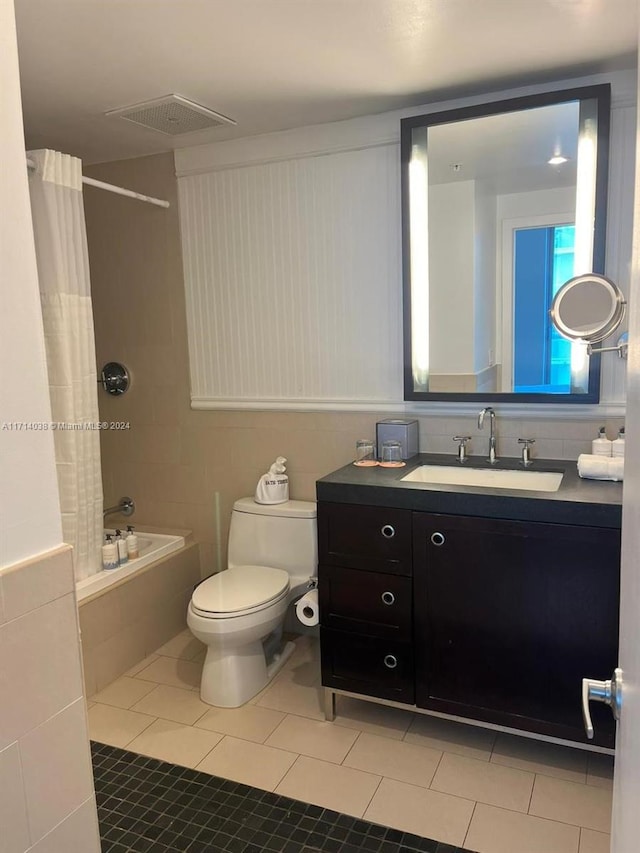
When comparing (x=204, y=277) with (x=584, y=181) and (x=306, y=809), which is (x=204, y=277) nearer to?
(x=584, y=181)

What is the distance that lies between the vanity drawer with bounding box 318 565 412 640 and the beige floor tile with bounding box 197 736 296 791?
47cm

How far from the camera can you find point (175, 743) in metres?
2.30

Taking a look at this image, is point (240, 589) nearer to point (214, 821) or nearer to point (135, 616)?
point (135, 616)

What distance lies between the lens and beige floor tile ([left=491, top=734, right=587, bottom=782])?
212 cm

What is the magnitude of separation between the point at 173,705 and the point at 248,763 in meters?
0.49

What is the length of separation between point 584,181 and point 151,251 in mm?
1963

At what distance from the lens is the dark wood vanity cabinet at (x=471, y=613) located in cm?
197

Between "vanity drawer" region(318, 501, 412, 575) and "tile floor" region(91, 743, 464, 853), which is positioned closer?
"tile floor" region(91, 743, 464, 853)

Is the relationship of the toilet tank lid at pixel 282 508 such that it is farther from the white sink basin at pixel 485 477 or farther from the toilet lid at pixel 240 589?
the white sink basin at pixel 485 477

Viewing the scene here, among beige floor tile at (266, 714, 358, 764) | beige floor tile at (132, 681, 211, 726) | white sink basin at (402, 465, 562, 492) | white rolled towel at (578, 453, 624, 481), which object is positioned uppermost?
white rolled towel at (578, 453, 624, 481)

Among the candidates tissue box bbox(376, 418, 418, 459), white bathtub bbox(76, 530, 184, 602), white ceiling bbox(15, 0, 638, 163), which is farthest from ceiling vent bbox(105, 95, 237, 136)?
white bathtub bbox(76, 530, 184, 602)

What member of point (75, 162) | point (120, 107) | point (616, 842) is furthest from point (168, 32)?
point (616, 842)

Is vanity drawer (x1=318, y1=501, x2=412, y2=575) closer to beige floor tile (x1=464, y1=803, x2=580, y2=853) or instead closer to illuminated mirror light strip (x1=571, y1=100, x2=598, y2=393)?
beige floor tile (x1=464, y1=803, x2=580, y2=853)

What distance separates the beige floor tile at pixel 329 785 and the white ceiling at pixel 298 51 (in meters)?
2.33
